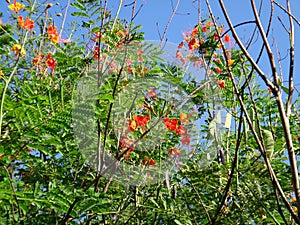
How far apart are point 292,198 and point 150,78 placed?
0.92 m

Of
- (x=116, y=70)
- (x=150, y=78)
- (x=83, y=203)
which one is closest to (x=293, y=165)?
(x=83, y=203)

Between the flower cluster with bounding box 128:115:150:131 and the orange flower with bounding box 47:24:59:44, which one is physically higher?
the orange flower with bounding box 47:24:59:44

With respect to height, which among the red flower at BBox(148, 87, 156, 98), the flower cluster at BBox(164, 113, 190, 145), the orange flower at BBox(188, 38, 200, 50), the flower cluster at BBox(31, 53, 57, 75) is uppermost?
the orange flower at BBox(188, 38, 200, 50)

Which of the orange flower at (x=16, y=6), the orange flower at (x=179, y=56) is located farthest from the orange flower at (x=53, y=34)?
the orange flower at (x=179, y=56)

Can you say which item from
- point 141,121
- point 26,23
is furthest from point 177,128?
point 26,23

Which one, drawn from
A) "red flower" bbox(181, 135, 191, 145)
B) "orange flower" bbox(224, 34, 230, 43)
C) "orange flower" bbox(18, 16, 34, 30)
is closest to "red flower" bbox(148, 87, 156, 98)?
"red flower" bbox(181, 135, 191, 145)

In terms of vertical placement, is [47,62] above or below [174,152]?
above

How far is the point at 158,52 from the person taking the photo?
90.0 inches

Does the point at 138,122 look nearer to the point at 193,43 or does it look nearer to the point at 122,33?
the point at 122,33

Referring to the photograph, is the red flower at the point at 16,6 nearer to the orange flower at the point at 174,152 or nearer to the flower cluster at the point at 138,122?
the flower cluster at the point at 138,122

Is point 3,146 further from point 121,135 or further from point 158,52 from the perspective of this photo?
point 158,52

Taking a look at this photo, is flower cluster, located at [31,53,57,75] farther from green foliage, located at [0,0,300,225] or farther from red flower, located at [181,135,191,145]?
red flower, located at [181,135,191,145]

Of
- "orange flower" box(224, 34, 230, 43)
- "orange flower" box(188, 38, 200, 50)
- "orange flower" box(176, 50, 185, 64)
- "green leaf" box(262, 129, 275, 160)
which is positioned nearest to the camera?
"green leaf" box(262, 129, 275, 160)

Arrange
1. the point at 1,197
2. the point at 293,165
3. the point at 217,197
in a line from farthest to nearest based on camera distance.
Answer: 1. the point at 217,197
2. the point at 1,197
3. the point at 293,165
